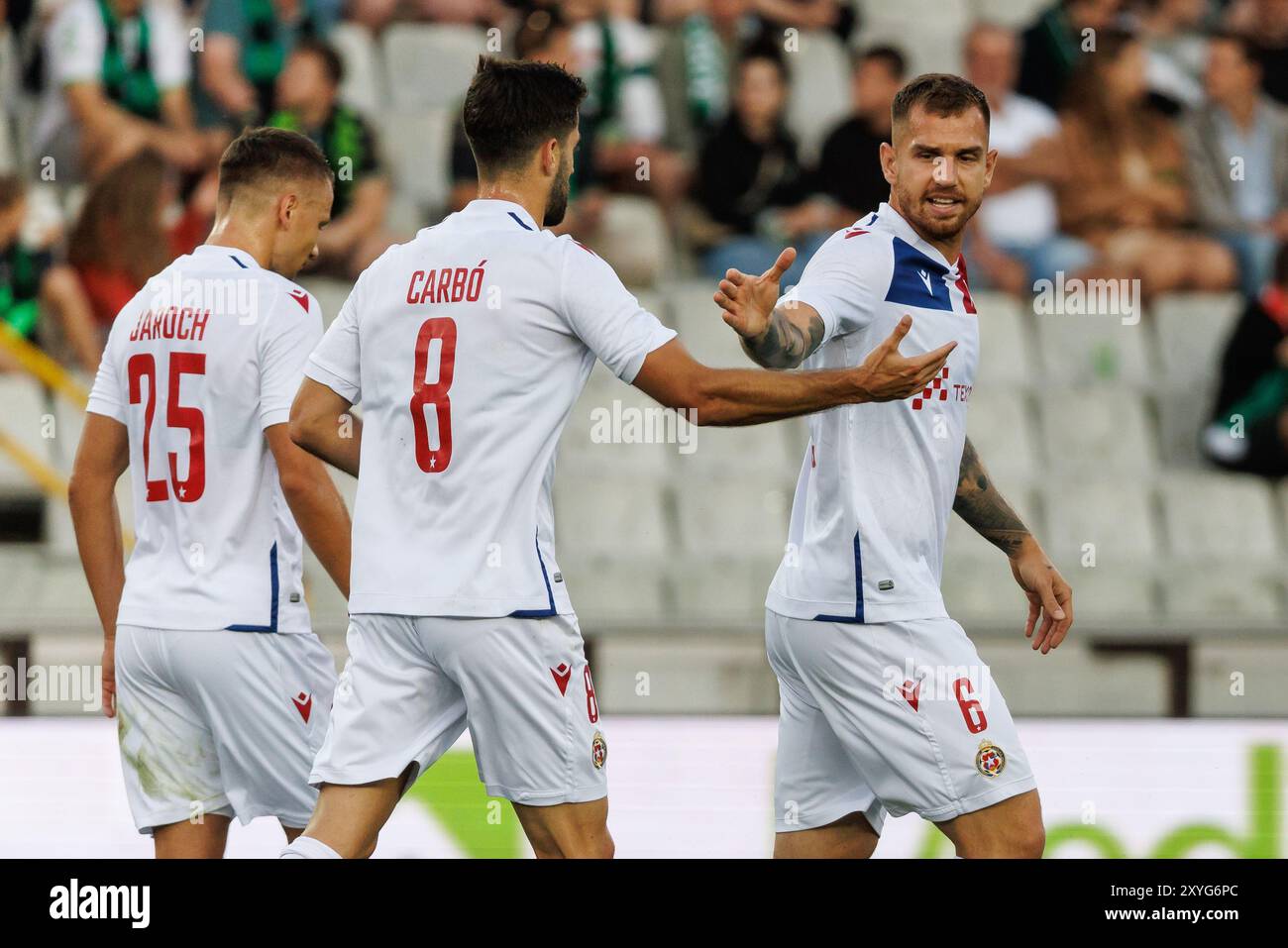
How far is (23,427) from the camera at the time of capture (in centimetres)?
809

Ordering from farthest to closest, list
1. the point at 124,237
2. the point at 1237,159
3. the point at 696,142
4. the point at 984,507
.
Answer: the point at 1237,159 → the point at 696,142 → the point at 124,237 → the point at 984,507

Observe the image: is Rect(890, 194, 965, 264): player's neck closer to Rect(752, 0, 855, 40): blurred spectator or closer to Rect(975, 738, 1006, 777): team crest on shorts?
Rect(975, 738, 1006, 777): team crest on shorts

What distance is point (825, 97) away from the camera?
9586 mm

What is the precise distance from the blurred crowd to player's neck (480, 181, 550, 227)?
4.66m

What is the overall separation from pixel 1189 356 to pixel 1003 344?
0.97 m

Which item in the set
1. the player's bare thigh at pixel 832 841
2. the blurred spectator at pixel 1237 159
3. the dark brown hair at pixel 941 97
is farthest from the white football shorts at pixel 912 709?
the blurred spectator at pixel 1237 159

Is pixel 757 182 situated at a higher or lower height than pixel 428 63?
lower

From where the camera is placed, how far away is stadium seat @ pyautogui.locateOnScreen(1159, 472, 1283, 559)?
27.8 ft

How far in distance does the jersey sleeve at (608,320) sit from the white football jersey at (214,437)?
2.70 feet

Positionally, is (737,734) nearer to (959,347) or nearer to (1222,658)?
(959,347)

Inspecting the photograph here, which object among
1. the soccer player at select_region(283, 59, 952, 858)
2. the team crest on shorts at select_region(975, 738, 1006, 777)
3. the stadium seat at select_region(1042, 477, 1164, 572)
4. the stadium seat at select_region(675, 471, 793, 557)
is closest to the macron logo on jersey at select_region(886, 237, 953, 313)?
the soccer player at select_region(283, 59, 952, 858)

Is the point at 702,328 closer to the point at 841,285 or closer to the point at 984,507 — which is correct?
the point at 984,507

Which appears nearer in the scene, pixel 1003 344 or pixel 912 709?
pixel 912 709

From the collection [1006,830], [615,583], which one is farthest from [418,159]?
[1006,830]
